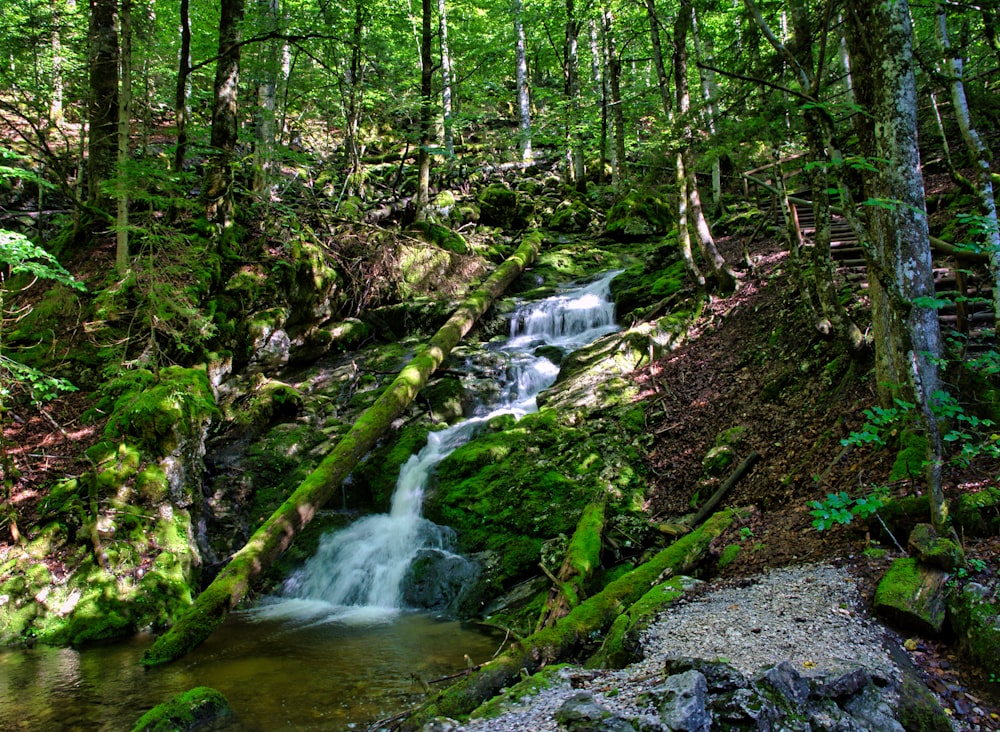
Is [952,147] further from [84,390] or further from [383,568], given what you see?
[84,390]

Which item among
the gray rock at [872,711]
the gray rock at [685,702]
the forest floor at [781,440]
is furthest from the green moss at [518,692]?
the forest floor at [781,440]

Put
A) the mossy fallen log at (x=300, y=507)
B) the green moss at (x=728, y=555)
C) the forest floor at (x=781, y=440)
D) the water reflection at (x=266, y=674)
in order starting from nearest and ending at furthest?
the forest floor at (x=781, y=440) < the water reflection at (x=266, y=674) < the green moss at (x=728, y=555) < the mossy fallen log at (x=300, y=507)

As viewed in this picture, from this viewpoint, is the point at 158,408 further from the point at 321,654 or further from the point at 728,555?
the point at 728,555

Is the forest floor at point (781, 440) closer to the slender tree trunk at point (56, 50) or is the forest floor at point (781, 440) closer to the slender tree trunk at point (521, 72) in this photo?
the slender tree trunk at point (56, 50)

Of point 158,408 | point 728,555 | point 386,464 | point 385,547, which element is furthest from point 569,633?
point 158,408

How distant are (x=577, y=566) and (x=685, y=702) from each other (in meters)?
3.22

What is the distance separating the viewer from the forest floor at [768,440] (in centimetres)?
434

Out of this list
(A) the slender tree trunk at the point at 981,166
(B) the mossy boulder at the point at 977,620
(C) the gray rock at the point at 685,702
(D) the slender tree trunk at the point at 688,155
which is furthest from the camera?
(D) the slender tree trunk at the point at 688,155

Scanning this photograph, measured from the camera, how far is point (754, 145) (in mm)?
7664

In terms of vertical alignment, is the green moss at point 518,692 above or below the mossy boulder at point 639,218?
below

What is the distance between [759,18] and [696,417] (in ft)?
16.7

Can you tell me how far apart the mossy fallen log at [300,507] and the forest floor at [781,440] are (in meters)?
4.10

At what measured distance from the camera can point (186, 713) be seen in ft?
14.4

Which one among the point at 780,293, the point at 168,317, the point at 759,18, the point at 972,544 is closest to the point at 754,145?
the point at 759,18
